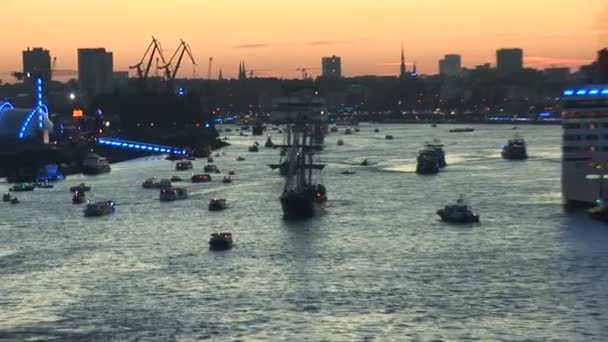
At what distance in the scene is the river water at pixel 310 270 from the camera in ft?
33.1

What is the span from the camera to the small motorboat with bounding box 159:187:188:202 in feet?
68.9

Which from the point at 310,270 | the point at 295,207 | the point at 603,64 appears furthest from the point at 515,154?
the point at 310,270

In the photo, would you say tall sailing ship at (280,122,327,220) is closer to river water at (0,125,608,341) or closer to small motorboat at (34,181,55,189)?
river water at (0,125,608,341)

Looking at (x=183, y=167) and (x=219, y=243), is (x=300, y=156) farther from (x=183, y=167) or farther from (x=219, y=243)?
(x=183, y=167)

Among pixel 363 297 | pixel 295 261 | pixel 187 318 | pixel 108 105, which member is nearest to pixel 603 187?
pixel 295 261

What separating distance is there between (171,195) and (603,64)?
7.48 metres

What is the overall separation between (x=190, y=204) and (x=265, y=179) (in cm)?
571

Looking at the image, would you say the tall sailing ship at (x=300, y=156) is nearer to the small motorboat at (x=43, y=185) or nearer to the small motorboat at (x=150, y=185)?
the small motorboat at (x=150, y=185)

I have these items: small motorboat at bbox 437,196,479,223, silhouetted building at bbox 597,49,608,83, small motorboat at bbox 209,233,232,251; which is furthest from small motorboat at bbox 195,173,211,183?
small motorboat at bbox 209,233,232,251

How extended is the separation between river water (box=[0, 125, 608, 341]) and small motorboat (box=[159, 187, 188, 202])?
0.19 m

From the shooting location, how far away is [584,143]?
63.4 feet

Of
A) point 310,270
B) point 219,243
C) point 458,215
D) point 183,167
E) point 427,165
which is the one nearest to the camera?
point 310,270

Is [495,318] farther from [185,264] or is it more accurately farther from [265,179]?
[265,179]

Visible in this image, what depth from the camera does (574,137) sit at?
19.5 m
